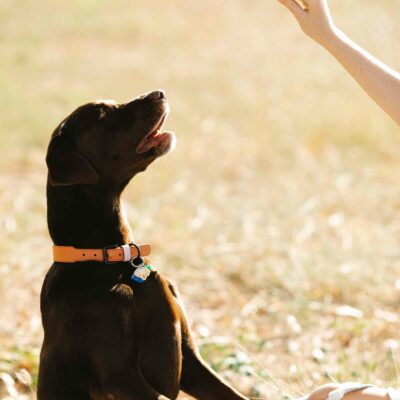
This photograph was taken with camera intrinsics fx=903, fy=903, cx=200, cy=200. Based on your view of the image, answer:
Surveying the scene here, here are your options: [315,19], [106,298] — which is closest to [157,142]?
[106,298]

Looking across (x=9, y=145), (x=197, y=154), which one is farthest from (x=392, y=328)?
(x=9, y=145)

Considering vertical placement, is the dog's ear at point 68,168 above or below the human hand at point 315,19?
below

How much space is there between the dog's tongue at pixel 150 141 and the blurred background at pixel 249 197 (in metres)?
1.09

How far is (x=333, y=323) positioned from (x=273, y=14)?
13569mm

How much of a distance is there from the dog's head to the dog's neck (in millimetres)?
57

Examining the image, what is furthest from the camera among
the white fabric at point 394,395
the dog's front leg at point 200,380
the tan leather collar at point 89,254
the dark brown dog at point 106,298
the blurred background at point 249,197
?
the blurred background at point 249,197

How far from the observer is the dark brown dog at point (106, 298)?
3.14 m

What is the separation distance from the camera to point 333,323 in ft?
17.5

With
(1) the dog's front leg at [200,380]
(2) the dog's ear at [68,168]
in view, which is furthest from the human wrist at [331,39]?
(1) the dog's front leg at [200,380]

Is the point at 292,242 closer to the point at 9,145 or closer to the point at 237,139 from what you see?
the point at 237,139

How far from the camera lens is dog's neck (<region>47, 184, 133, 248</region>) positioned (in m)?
3.33

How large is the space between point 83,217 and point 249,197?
4.72 meters

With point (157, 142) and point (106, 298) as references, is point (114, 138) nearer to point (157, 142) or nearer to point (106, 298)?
point (157, 142)

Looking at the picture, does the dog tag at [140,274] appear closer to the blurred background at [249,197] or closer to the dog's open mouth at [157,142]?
the dog's open mouth at [157,142]
